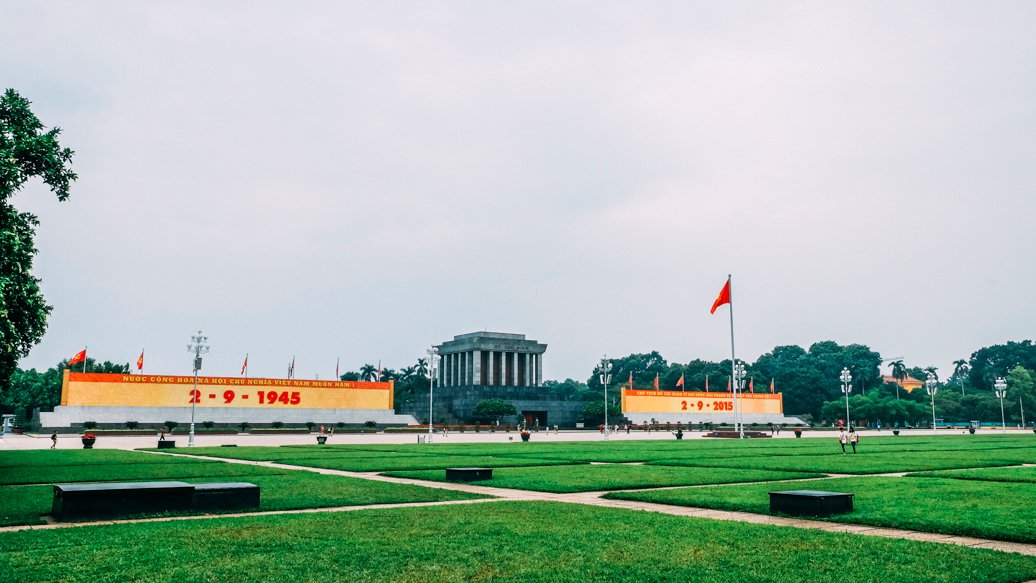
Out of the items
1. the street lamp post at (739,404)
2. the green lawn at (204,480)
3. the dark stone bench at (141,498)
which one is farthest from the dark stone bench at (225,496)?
the street lamp post at (739,404)

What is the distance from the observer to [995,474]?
27516 millimetres

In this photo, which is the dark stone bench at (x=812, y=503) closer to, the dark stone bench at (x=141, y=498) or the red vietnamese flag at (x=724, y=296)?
the dark stone bench at (x=141, y=498)

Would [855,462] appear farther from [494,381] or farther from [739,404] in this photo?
[494,381]

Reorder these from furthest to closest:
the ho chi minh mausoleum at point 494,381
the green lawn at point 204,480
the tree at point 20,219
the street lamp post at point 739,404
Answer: the ho chi minh mausoleum at point 494,381 < the street lamp post at point 739,404 < the tree at point 20,219 < the green lawn at point 204,480

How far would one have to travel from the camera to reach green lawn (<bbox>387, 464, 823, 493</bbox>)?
75.6 feet

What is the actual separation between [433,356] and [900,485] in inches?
1905

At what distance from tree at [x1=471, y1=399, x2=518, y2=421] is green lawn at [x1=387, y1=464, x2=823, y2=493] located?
79.9m

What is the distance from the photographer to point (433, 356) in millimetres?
67688

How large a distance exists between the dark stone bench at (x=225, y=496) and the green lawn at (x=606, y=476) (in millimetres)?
7766

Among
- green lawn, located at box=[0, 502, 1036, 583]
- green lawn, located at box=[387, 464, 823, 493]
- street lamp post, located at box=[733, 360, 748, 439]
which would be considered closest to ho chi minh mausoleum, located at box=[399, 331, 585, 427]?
street lamp post, located at box=[733, 360, 748, 439]

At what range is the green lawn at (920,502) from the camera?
14570 millimetres

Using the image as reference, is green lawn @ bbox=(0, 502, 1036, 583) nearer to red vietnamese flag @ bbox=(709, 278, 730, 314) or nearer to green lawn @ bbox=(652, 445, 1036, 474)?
green lawn @ bbox=(652, 445, 1036, 474)

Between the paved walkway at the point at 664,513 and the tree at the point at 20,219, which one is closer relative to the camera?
the paved walkway at the point at 664,513

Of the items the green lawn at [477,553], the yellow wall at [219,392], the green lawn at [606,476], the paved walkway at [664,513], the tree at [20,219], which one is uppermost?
the tree at [20,219]
